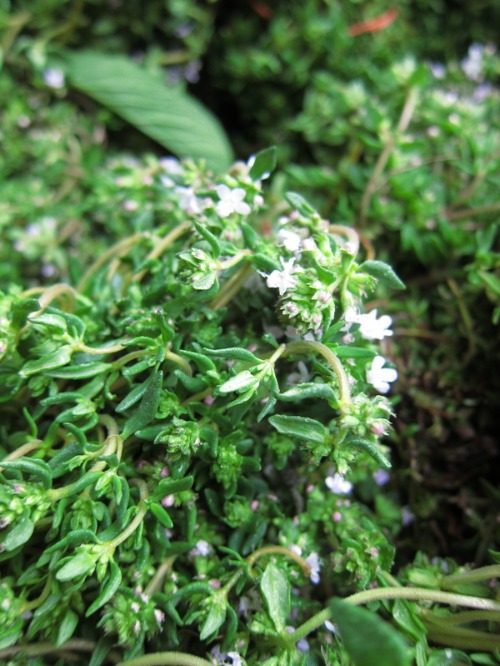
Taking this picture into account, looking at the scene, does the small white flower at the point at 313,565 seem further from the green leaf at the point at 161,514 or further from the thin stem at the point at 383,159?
the thin stem at the point at 383,159

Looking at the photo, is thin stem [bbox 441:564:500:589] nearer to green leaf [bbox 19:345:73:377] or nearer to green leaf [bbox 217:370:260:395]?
green leaf [bbox 217:370:260:395]

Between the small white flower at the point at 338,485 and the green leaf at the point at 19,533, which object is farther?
the small white flower at the point at 338,485

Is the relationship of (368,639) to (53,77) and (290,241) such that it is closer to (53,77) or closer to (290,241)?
(290,241)

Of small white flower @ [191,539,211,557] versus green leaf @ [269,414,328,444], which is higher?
green leaf @ [269,414,328,444]

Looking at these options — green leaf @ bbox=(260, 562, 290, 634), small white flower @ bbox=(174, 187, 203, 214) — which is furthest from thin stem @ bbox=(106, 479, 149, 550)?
small white flower @ bbox=(174, 187, 203, 214)

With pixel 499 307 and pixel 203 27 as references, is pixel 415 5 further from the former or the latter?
pixel 499 307

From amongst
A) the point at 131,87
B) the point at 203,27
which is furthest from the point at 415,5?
the point at 131,87

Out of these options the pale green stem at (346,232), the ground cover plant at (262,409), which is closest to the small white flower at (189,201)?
the ground cover plant at (262,409)

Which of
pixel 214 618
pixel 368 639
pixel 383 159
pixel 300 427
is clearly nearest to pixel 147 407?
pixel 300 427
